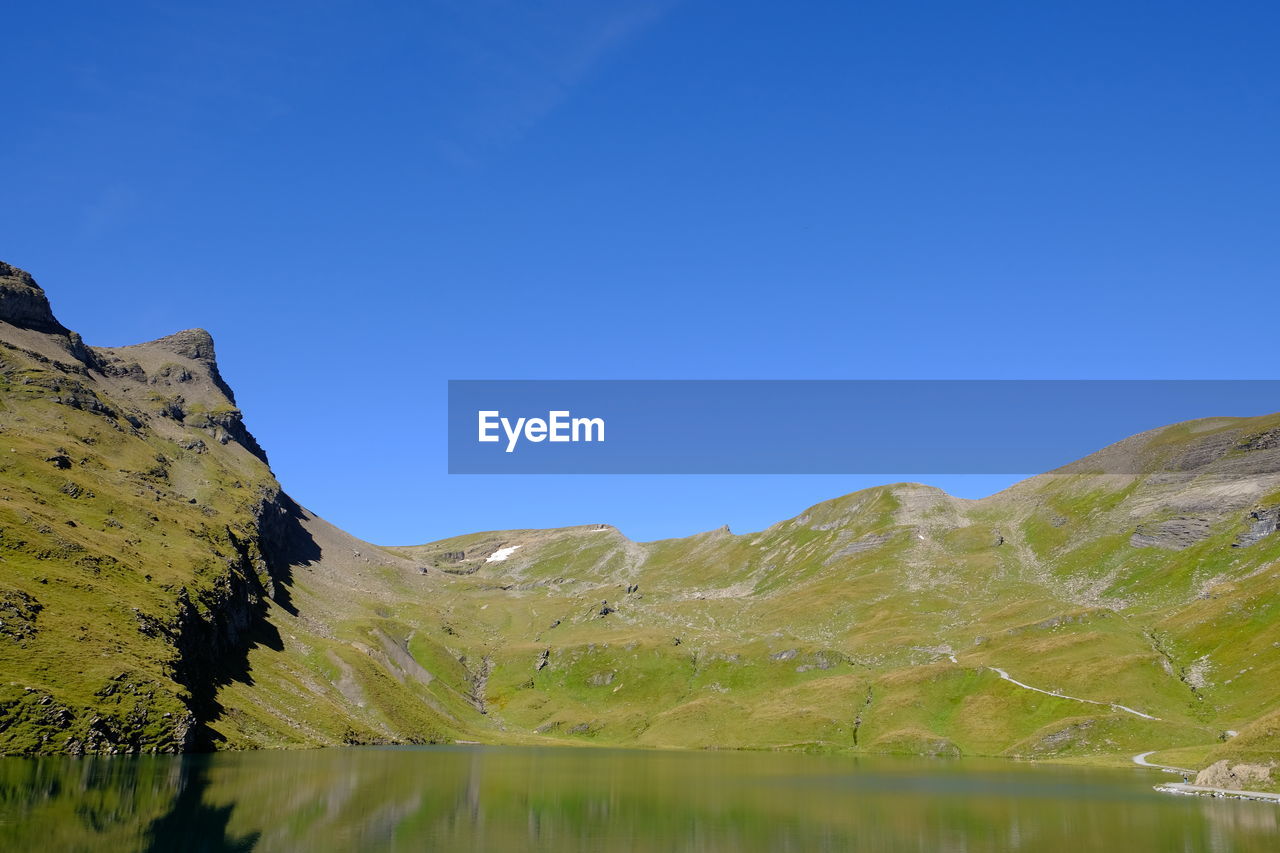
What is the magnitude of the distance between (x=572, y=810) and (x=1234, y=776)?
240ft

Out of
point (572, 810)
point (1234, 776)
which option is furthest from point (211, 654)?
point (1234, 776)

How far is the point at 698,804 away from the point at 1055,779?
199 feet

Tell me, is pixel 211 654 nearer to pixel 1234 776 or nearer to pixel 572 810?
pixel 572 810

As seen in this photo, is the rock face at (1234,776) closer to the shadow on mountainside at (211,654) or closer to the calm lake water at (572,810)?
the calm lake water at (572,810)

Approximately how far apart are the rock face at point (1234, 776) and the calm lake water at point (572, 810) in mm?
7283

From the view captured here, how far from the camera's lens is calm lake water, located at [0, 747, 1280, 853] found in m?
54.4

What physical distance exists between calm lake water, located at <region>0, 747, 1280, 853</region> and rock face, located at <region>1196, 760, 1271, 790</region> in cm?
728

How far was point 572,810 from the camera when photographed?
73875 mm

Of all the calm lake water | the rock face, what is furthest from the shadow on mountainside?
the rock face

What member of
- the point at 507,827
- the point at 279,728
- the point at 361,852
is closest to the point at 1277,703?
the point at 507,827

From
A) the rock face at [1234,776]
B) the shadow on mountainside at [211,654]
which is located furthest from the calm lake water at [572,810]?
the shadow on mountainside at [211,654]

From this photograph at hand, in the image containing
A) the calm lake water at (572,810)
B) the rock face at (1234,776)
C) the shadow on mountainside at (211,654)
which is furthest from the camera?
the shadow on mountainside at (211,654)

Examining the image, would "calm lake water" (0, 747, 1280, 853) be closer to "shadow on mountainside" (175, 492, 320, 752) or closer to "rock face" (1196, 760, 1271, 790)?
"rock face" (1196, 760, 1271, 790)

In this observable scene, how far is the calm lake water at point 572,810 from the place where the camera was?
54438mm
